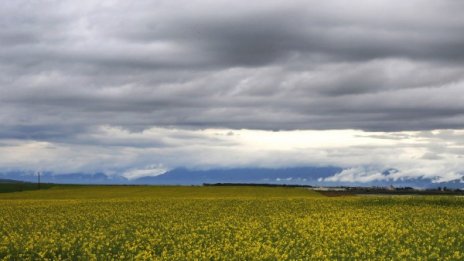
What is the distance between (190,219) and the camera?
39250 millimetres

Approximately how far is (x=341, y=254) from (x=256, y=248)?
3.57m

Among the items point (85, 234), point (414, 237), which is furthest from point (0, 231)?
point (414, 237)

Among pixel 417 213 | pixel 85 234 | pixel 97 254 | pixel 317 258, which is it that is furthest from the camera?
pixel 417 213

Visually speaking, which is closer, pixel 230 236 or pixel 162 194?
pixel 230 236

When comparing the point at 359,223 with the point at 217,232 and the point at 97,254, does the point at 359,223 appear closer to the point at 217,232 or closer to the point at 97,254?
the point at 217,232

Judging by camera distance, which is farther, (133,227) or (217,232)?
(133,227)

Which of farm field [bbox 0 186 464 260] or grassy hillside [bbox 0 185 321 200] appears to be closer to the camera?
farm field [bbox 0 186 464 260]

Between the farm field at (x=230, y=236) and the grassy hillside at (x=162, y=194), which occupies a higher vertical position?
the grassy hillside at (x=162, y=194)

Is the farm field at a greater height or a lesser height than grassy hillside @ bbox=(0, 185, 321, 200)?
lesser

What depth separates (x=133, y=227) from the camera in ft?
116

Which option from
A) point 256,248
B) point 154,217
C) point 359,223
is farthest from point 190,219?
point 256,248

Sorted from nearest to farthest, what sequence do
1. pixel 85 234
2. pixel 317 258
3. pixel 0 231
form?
pixel 317 258 → pixel 85 234 → pixel 0 231

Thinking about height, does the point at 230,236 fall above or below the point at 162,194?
below

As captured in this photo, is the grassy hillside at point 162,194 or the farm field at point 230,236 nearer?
the farm field at point 230,236
